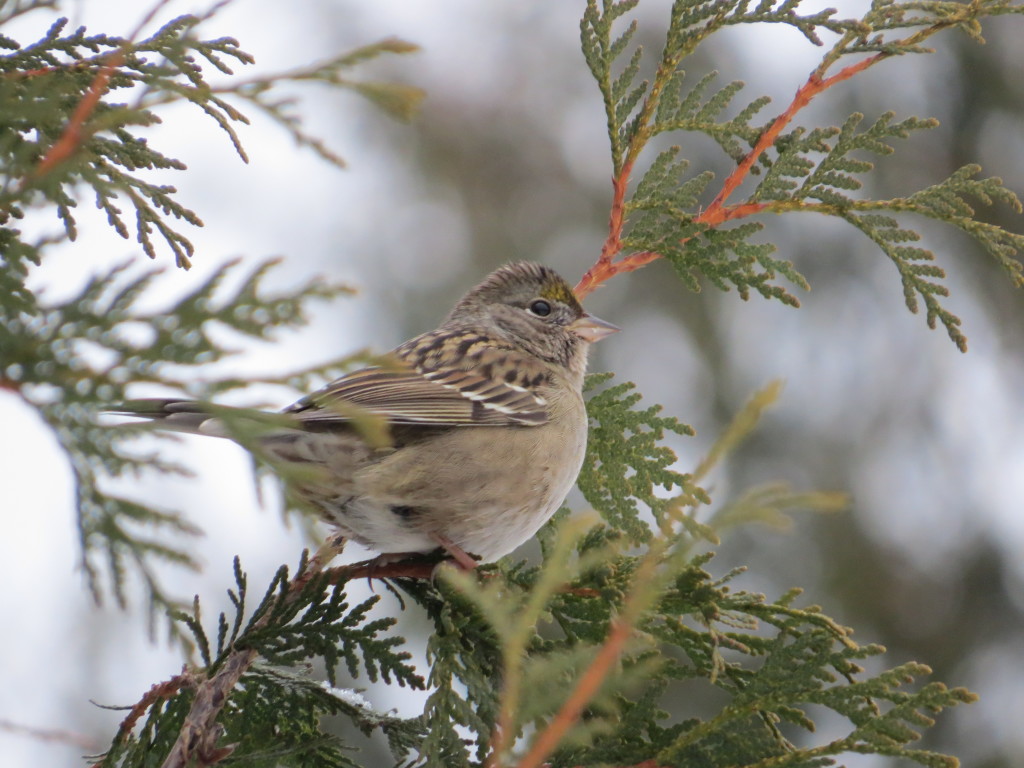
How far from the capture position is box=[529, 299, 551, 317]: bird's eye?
13.0 feet

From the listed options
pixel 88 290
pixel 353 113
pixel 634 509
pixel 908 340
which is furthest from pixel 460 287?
pixel 88 290

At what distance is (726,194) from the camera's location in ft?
9.00

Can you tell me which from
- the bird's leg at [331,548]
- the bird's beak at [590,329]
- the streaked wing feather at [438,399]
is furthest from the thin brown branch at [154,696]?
the bird's beak at [590,329]

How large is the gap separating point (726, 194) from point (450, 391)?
1.04m

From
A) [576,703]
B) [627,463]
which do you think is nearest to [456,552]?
[627,463]

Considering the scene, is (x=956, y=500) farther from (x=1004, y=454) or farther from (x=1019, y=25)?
(x=1019, y=25)

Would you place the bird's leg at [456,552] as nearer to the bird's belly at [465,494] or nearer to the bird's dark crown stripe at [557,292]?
the bird's belly at [465,494]

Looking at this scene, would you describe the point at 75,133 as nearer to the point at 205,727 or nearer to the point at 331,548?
the point at 205,727

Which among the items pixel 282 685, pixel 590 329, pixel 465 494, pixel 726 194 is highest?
pixel 726 194

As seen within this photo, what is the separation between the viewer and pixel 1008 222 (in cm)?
868

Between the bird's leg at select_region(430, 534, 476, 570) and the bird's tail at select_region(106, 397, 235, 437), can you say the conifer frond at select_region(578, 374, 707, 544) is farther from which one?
the bird's tail at select_region(106, 397, 235, 437)

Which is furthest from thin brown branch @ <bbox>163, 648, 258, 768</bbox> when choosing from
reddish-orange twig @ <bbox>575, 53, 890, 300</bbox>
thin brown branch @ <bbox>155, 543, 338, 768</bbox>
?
reddish-orange twig @ <bbox>575, 53, 890, 300</bbox>

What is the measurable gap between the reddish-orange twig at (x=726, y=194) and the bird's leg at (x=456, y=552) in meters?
0.81

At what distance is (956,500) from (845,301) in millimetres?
1887
